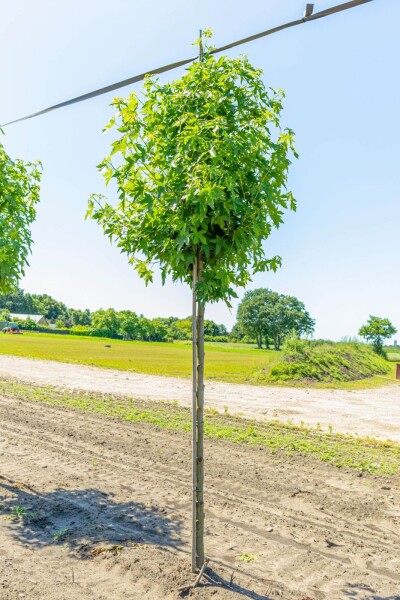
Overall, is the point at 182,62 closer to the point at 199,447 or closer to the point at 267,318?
the point at 199,447

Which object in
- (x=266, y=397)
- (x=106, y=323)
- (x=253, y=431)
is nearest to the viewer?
(x=253, y=431)

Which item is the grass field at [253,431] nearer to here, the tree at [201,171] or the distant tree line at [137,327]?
the tree at [201,171]

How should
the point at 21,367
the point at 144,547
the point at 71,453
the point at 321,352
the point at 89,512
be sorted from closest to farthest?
the point at 144,547, the point at 89,512, the point at 71,453, the point at 21,367, the point at 321,352

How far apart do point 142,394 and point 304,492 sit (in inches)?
420

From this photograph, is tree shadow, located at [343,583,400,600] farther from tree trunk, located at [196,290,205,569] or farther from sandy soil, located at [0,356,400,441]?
sandy soil, located at [0,356,400,441]

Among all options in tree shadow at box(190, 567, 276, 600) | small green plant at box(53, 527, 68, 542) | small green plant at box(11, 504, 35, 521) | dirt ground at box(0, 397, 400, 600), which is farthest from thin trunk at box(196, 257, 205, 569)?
small green plant at box(11, 504, 35, 521)

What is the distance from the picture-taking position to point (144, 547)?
565 centimetres

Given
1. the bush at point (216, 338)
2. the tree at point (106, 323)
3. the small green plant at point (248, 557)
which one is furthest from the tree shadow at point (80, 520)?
the tree at point (106, 323)

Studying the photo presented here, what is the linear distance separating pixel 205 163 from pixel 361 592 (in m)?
4.31

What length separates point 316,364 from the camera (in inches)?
1035

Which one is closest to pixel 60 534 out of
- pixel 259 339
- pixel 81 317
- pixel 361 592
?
pixel 361 592

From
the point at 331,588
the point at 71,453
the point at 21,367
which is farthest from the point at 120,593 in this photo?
the point at 21,367

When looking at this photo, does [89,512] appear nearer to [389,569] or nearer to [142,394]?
[389,569]

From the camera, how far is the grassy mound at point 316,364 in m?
25.0
